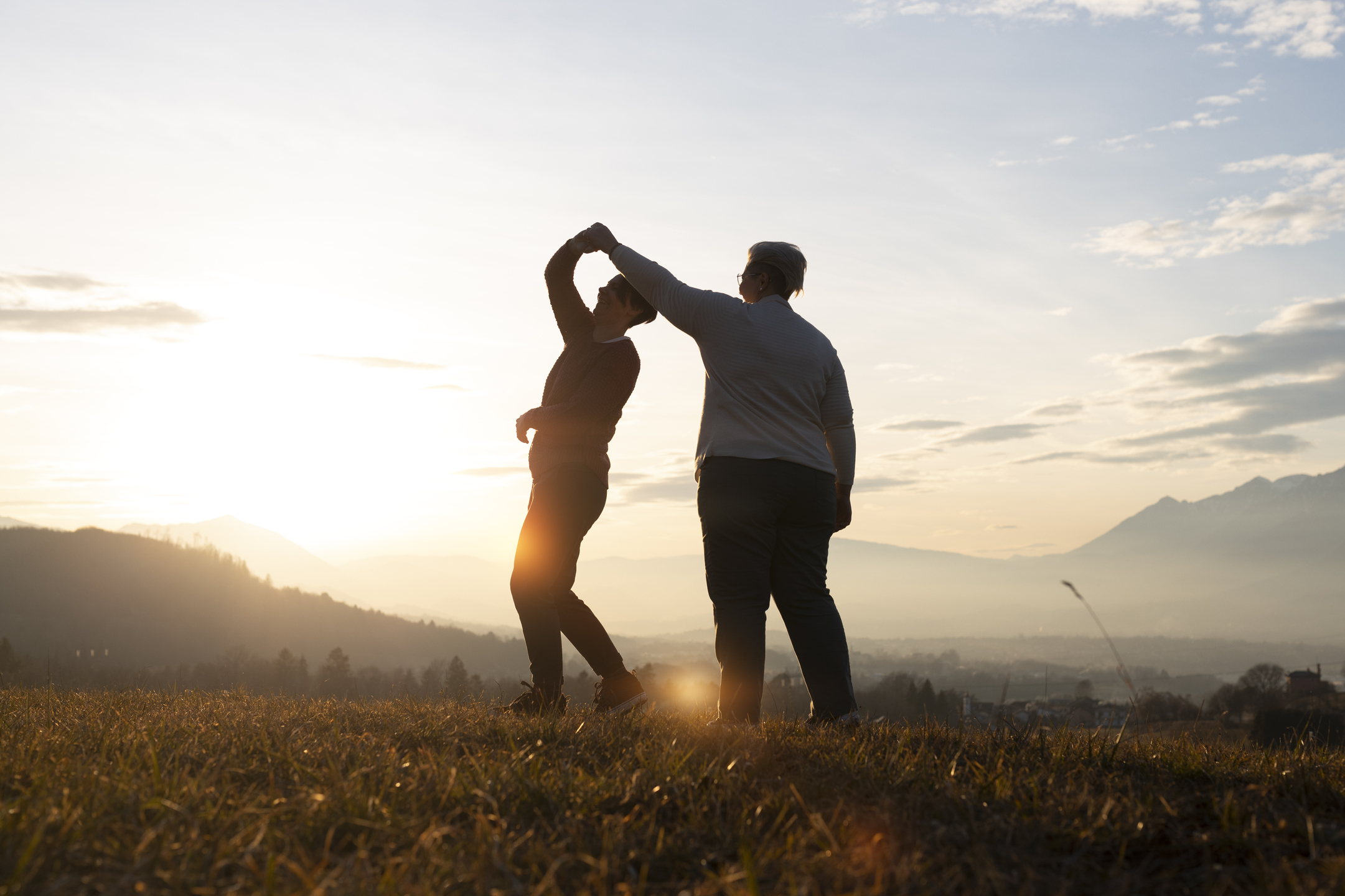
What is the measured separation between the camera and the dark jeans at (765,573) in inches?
186

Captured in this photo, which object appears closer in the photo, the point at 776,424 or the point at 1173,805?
the point at 1173,805

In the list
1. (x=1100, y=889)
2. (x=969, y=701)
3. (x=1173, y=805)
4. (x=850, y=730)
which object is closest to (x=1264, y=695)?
(x=969, y=701)

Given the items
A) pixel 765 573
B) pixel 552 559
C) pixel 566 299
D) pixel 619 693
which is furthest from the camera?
pixel 566 299

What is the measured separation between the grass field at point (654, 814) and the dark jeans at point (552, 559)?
1.67 m

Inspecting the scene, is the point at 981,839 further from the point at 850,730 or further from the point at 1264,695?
the point at 1264,695

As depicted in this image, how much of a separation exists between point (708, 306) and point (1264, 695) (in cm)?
1109

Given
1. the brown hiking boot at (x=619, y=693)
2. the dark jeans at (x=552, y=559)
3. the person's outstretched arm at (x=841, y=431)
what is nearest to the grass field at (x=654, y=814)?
the dark jeans at (x=552, y=559)

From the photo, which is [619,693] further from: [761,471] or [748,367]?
[748,367]

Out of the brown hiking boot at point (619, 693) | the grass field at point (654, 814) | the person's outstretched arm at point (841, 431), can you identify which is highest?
the person's outstretched arm at point (841, 431)

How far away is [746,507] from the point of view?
4754 millimetres

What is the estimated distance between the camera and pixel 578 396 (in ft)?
17.6

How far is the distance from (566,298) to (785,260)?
1.53 metres

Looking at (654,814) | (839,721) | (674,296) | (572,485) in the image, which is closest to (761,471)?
(674,296)

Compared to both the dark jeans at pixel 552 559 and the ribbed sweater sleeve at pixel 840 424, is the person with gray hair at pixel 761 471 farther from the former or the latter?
the dark jeans at pixel 552 559
